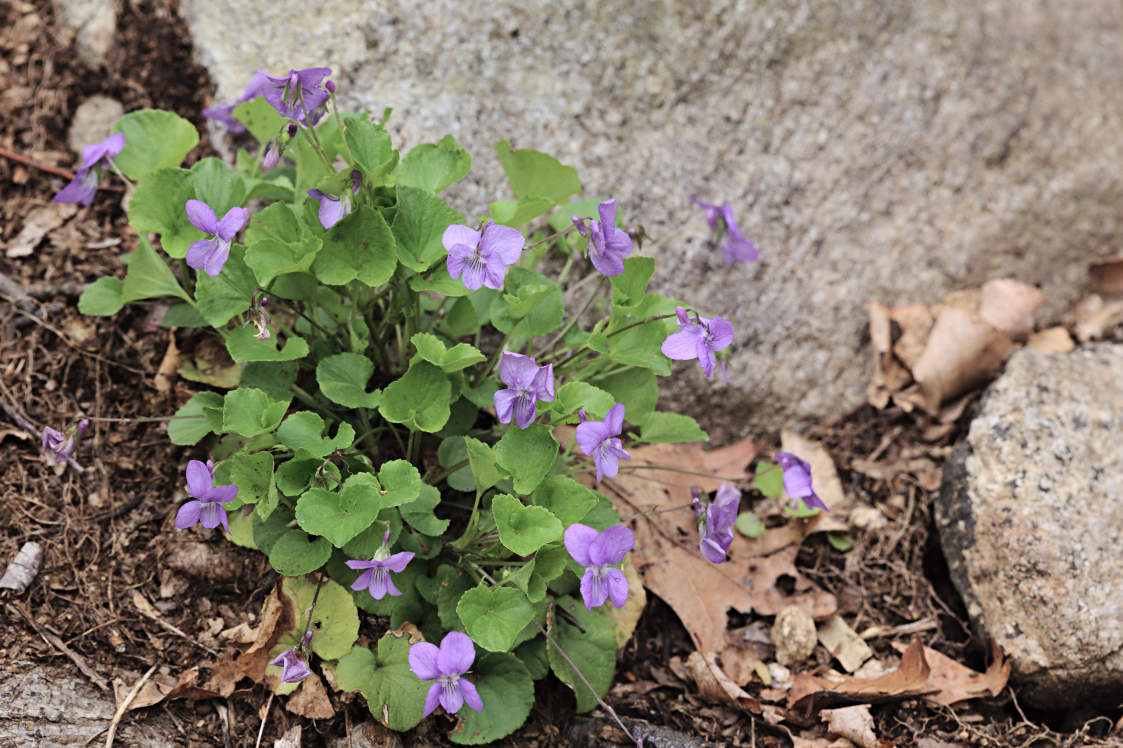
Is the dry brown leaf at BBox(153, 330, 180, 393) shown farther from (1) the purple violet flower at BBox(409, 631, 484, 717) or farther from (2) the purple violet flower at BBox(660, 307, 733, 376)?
(2) the purple violet flower at BBox(660, 307, 733, 376)

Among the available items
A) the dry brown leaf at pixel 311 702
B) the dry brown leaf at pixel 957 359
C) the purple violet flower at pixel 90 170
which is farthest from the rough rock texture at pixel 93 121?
the dry brown leaf at pixel 957 359

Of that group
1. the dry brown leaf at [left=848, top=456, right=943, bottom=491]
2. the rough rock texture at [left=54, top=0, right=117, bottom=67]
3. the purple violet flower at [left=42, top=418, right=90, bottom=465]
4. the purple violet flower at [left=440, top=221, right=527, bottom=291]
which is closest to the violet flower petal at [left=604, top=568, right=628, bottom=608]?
the purple violet flower at [left=440, top=221, right=527, bottom=291]

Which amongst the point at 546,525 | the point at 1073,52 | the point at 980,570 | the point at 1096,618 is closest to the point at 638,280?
the point at 546,525

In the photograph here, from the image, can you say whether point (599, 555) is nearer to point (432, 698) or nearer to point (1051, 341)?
point (432, 698)

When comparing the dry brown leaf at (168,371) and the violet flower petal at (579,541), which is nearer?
the violet flower petal at (579,541)

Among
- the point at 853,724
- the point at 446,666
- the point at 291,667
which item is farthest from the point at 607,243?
the point at 853,724

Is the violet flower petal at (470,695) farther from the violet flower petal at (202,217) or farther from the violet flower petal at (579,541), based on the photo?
the violet flower petal at (202,217)

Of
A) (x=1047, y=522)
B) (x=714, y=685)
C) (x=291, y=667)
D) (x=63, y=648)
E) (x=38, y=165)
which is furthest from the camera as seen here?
(x=38, y=165)
